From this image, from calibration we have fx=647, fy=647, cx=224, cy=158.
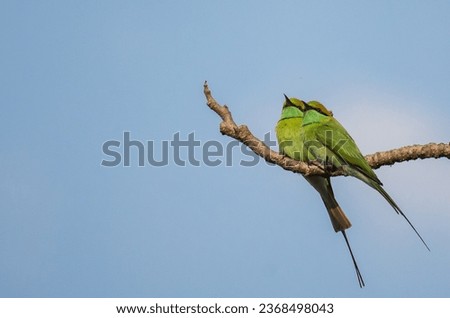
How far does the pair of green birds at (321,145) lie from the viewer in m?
4.41

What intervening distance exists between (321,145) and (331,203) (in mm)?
439

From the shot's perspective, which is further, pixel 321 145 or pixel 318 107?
pixel 318 107

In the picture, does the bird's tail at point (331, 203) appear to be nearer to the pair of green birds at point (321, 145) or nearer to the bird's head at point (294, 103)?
the pair of green birds at point (321, 145)

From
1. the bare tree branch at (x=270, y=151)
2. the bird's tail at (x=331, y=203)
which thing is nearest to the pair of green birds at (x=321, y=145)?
the bird's tail at (x=331, y=203)

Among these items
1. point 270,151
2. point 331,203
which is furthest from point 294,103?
point 270,151

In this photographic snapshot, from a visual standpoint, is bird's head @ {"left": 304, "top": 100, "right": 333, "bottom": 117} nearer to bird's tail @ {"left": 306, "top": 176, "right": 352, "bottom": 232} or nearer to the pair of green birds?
the pair of green birds

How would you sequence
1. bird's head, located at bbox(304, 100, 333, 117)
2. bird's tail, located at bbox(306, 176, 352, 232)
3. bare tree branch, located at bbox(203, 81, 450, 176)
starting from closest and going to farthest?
1. bare tree branch, located at bbox(203, 81, 450, 176)
2. bird's tail, located at bbox(306, 176, 352, 232)
3. bird's head, located at bbox(304, 100, 333, 117)

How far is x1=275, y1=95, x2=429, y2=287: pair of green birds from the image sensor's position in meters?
4.41

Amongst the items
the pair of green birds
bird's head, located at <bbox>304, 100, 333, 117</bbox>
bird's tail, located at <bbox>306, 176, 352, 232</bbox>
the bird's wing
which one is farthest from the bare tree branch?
bird's head, located at <bbox>304, 100, 333, 117</bbox>

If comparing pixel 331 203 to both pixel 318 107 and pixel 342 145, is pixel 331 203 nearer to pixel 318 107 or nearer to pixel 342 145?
pixel 342 145

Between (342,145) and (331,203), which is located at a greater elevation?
(342,145)

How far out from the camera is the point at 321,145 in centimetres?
483
